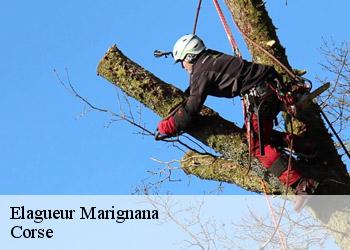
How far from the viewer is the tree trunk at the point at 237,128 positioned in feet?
14.3

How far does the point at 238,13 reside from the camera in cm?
502

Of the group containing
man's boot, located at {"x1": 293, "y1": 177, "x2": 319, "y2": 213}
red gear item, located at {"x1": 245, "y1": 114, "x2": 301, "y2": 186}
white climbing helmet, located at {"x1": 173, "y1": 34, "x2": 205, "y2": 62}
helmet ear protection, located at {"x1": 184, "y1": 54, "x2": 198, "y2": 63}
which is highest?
white climbing helmet, located at {"x1": 173, "y1": 34, "x2": 205, "y2": 62}

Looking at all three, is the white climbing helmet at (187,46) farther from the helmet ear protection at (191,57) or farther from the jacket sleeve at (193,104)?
the jacket sleeve at (193,104)

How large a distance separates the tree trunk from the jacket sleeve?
0.16m

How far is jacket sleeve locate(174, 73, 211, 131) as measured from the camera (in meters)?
4.22

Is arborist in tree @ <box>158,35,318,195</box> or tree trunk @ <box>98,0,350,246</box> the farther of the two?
tree trunk @ <box>98,0,350,246</box>

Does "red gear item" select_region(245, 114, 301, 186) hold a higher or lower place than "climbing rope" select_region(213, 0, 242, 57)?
lower

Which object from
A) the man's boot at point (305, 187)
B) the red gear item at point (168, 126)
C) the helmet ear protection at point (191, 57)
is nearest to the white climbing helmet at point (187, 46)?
the helmet ear protection at point (191, 57)

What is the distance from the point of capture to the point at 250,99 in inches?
172

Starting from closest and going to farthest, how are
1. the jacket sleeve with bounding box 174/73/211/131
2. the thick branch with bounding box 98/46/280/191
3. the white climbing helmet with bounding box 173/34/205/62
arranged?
1. the jacket sleeve with bounding box 174/73/211/131
2. the thick branch with bounding box 98/46/280/191
3. the white climbing helmet with bounding box 173/34/205/62

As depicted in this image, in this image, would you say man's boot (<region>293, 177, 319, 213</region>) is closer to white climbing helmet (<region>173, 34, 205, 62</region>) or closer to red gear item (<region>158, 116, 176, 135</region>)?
red gear item (<region>158, 116, 176, 135</region>)

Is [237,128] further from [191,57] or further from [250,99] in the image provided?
[191,57]

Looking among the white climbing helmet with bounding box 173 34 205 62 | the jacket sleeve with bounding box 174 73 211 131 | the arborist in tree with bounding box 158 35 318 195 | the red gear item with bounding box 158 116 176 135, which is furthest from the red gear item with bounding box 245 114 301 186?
the white climbing helmet with bounding box 173 34 205 62

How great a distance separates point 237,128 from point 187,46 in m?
0.67
